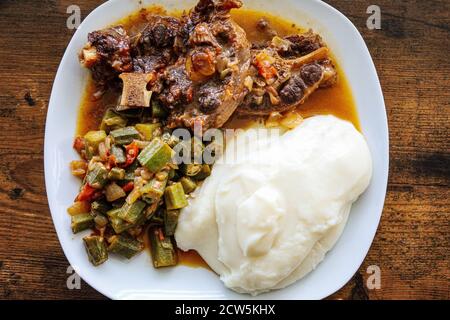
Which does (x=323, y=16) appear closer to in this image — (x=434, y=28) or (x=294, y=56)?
(x=294, y=56)

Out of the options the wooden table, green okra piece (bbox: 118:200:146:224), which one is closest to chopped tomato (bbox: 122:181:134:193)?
green okra piece (bbox: 118:200:146:224)

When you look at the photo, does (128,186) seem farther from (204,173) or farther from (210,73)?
(210,73)

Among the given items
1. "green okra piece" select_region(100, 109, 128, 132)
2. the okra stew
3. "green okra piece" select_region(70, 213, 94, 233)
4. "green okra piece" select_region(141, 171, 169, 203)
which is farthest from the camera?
"green okra piece" select_region(100, 109, 128, 132)

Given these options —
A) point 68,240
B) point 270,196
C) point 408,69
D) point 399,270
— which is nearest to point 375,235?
point 399,270

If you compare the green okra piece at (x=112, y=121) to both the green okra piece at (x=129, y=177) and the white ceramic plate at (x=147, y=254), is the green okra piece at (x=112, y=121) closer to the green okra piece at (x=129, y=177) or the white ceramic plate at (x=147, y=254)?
the white ceramic plate at (x=147, y=254)

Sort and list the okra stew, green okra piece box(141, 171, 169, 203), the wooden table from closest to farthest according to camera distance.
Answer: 1. green okra piece box(141, 171, 169, 203)
2. the okra stew
3. the wooden table

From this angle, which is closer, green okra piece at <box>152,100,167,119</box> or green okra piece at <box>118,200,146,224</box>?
green okra piece at <box>118,200,146,224</box>

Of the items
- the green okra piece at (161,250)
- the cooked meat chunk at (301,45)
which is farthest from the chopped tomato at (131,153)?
the cooked meat chunk at (301,45)

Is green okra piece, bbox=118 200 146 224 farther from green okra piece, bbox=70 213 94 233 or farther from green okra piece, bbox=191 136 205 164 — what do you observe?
green okra piece, bbox=191 136 205 164
